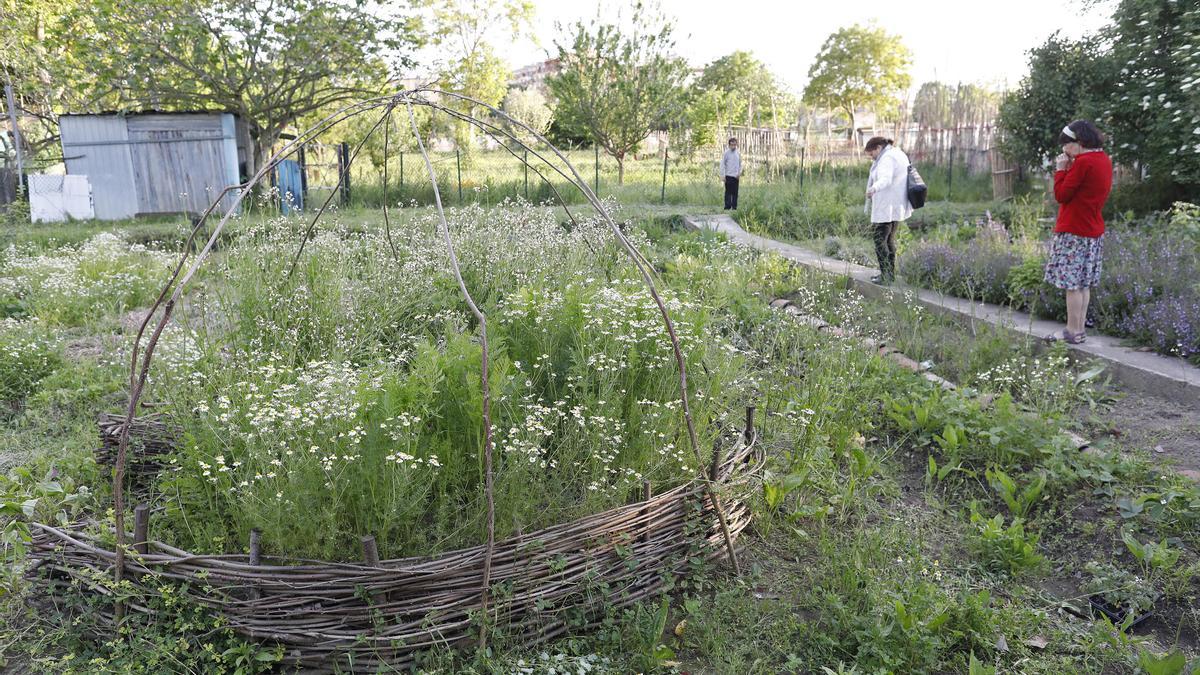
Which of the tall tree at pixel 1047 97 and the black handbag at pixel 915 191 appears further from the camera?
the tall tree at pixel 1047 97

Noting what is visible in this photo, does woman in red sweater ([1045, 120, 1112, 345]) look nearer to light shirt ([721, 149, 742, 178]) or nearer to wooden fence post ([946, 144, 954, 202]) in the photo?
light shirt ([721, 149, 742, 178])

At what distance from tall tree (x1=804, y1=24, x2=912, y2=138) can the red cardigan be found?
113ft

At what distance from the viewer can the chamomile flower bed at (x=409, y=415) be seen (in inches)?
100

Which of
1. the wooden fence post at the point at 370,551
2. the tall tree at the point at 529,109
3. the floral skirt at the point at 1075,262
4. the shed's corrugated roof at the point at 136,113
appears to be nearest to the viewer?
the wooden fence post at the point at 370,551

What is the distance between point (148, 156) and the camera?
15.1 m

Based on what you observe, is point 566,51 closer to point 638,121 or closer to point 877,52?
point 638,121

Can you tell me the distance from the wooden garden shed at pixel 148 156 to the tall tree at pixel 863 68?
30.9 meters

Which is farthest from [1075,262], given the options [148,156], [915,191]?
[148,156]

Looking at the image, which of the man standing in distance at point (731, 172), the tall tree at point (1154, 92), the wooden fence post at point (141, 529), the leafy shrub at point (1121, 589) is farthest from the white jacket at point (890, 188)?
the wooden fence post at point (141, 529)

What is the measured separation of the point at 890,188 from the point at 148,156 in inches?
563

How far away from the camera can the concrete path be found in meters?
4.87

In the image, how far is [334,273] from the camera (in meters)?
4.44

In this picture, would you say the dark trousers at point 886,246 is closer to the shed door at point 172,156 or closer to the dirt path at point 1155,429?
the dirt path at point 1155,429

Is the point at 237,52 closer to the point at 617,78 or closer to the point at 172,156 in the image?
the point at 172,156
